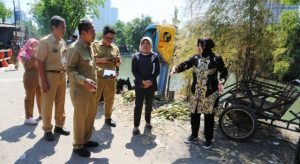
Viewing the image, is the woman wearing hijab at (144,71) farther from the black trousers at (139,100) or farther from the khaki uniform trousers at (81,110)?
the khaki uniform trousers at (81,110)

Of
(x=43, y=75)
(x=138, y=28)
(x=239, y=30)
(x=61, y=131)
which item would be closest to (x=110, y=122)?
(x=61, y=131)

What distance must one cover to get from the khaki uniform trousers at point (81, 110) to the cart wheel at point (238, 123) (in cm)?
253

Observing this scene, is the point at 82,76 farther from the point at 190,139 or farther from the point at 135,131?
the point at 190,139

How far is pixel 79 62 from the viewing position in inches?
172

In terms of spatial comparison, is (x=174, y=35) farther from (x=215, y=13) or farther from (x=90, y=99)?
(x=90, y=99)

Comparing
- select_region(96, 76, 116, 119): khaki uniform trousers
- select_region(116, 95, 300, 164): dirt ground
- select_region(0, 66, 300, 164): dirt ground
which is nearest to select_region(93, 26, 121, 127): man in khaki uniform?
select_region(96, 76, 116, 119): khaki uniform trousers

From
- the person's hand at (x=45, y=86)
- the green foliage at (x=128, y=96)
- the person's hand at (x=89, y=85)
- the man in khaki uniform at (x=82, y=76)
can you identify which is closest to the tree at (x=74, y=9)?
the green foliage at (x=128, y=96)

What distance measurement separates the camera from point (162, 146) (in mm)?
5453

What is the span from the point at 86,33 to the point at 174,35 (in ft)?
15.0

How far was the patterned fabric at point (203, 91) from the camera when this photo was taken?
5.25 meters

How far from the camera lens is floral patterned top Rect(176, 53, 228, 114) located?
5.25 m

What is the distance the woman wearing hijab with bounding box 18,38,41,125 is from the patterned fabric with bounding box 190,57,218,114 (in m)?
2.97

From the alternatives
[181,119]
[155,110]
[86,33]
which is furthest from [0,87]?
[86,33]

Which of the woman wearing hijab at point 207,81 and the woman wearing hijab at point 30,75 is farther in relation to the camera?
the woman wearing hijab at point 30,75
